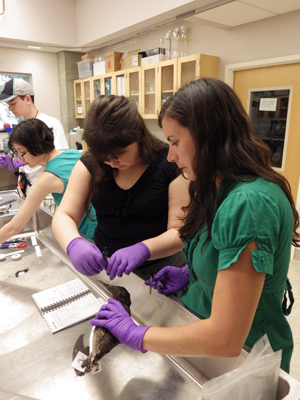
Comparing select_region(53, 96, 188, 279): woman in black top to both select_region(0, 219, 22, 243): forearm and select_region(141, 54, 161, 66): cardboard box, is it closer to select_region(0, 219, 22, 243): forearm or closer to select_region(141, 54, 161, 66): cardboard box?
select_region(0, 219, 22, 243): forearm

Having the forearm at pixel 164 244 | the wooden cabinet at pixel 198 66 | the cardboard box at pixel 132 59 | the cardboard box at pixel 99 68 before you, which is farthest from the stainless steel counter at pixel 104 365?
the cardboard box at pixel 99 68

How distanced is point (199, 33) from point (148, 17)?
0.61 m

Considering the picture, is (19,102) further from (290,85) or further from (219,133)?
(219,133)

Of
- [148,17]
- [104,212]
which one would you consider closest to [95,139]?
[104,212]

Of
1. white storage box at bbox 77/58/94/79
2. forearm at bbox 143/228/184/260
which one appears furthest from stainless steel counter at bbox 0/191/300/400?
white storage box at bbox 77/58/94/79

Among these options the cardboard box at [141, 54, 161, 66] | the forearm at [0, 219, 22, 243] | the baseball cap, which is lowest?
the forearm at [0, 219, 22, 243]

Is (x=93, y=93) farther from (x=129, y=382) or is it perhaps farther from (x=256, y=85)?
(x=129, y=382)

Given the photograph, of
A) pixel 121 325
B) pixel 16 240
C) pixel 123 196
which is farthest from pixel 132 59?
pixel 121 325

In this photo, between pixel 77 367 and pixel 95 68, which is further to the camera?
pixel 95 68

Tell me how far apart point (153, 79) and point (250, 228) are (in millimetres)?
3620

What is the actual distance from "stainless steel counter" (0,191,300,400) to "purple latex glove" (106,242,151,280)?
0.14 ft

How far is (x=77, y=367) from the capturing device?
2.61 ft

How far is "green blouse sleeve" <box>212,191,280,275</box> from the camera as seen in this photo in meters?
0.57

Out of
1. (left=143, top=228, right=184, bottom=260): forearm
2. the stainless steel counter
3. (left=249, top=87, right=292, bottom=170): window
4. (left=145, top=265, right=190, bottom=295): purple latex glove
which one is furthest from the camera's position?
(left=249, top=87, right=292, bottom=170): window
